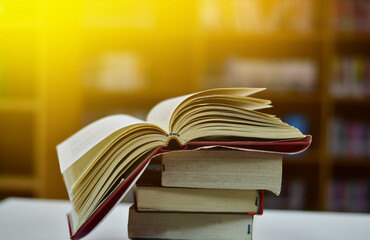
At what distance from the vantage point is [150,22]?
8.12ft

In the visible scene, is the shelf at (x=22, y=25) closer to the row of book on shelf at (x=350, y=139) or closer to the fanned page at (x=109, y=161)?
the row of book on shelf at (x=350, y=139)

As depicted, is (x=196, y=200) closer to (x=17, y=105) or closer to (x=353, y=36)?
(x=17, y=105)

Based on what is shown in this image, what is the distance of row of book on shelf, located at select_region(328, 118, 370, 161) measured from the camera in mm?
2447

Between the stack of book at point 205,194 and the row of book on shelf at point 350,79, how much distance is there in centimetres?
205

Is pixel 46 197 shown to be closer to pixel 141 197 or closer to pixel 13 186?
pixel 13 186

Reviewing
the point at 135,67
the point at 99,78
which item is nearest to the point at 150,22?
the point at 135,67

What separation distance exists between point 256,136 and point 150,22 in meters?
2.07

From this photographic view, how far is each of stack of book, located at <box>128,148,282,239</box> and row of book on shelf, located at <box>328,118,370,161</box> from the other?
2.05 m

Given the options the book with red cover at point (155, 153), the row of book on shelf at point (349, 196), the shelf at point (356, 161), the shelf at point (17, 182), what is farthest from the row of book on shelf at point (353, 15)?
the book with red cover at point (155, 153)

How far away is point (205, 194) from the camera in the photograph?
519 mm

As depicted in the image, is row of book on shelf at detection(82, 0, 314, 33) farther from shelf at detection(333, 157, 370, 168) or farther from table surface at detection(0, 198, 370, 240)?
table surface at detection(0, 198, 370, 240)

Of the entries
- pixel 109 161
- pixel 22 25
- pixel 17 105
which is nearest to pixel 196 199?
pixel 109 161

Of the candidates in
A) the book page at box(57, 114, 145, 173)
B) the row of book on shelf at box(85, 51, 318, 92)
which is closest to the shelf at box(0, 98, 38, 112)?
the row of book on shelf at box(85, 51, 318, 92)

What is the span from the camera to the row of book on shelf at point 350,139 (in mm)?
2447
